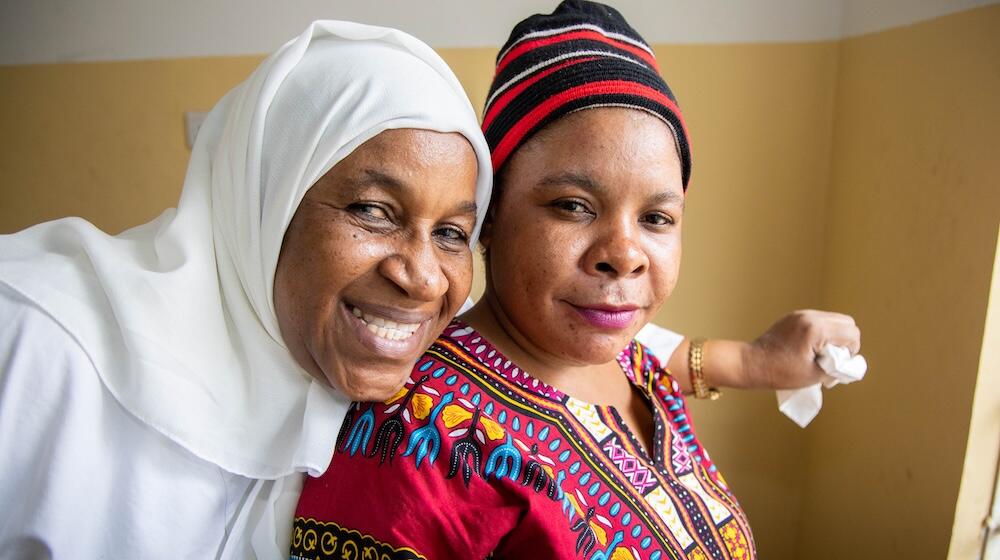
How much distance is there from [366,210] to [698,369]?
0.96m

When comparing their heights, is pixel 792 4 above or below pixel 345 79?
above

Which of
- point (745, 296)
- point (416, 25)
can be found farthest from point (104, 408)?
point (745, 296)

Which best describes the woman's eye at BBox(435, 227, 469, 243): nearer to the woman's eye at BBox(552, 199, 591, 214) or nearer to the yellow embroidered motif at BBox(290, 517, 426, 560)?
the woman's eye at BBox(552, 199, 591, 214)

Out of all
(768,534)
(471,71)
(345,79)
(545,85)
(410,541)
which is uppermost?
(471,71)

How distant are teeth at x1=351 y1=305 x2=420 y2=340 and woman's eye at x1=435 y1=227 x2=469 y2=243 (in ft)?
0.46

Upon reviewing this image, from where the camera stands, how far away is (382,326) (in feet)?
2.98

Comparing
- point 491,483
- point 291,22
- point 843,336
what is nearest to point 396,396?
point 491,483

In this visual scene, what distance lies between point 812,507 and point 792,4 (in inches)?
58.1

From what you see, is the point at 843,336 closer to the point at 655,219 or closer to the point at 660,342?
the point at 660,342

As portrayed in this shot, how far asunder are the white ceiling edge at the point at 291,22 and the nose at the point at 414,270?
1253mm

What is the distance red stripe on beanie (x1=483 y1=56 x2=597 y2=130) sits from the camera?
1010 millimetres

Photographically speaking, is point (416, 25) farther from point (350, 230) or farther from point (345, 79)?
point (350, 230)

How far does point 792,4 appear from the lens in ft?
6.14

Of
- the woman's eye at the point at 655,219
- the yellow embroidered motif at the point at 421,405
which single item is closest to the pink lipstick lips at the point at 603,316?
the woman's eye at the point at 655,219
